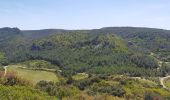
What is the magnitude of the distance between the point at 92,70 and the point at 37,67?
32413 millimetres

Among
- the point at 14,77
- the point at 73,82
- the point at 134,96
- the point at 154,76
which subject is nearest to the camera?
the point at 14,77

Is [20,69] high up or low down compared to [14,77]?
down

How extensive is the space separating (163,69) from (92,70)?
3900 centimetres

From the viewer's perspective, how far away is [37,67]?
196m

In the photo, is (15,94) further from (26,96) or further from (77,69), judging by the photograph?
(77,69)

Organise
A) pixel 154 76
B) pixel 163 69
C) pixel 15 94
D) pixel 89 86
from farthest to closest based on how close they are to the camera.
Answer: pixel 163 69 → pixel 154 76 → pixel 89 86 → pixel 15 94

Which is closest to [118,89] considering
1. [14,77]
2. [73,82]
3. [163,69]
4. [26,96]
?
[73,82]

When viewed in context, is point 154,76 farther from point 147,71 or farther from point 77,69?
point 77,69

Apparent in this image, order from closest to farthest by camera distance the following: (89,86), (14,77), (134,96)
Answer: (14,77), (134,96), (89,86)

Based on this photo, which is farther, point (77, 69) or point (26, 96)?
point (77, 69)

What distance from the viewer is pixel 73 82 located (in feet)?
424

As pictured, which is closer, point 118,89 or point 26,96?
point 26,96

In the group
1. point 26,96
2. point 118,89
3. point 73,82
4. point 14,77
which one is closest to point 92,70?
Answer: point 73,82

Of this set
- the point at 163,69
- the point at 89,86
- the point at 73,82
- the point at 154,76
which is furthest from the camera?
the point at 163,69
